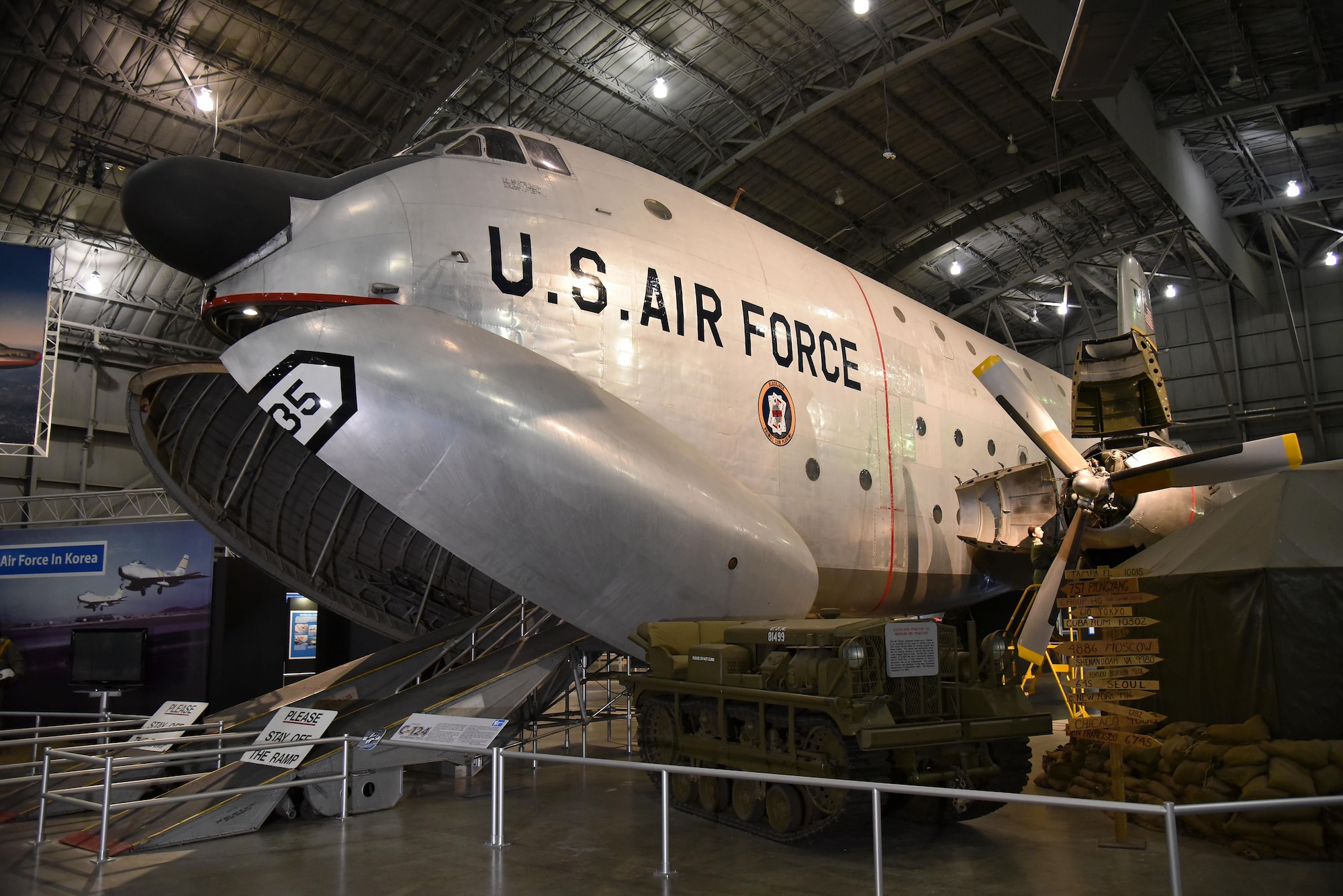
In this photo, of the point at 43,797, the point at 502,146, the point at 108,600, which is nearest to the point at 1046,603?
the point at 502,146

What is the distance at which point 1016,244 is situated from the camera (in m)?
32.1

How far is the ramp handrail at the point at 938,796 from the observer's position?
15.7ft

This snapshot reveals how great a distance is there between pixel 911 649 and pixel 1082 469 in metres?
6.25

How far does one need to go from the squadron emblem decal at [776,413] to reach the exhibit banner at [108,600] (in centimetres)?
1205

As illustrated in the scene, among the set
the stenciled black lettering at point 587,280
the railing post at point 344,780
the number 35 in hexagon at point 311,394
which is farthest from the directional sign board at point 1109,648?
the railing post at point 344,780

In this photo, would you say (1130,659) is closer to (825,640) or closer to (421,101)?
(825,640)

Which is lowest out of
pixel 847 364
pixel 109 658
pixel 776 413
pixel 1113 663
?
pixel 109 658

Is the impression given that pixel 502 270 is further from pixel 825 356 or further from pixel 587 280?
pixel 825 356

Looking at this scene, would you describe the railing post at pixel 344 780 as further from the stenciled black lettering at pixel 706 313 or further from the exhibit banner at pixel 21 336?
the exhibit banner at pixel 21 336

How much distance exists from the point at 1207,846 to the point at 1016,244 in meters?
27.6

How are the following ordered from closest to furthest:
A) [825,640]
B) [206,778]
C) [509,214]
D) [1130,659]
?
[825,640] → [1130,659] → [206,778] → [509,214]

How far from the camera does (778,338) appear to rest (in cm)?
→ 1177

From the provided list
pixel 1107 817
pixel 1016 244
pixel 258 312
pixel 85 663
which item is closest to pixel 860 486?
pixel 1107 817

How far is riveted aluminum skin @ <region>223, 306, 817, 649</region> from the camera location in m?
8.11
